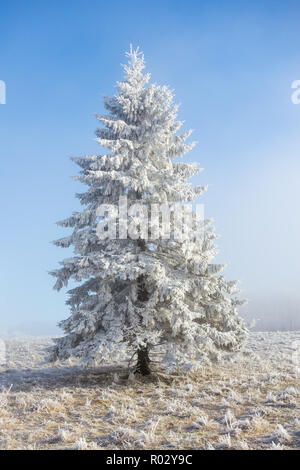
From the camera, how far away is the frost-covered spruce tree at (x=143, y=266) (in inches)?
438

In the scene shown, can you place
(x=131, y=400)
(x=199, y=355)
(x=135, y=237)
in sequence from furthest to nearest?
1. (x=135, y=237)
2. (x=199, y=355)
3. (x=131, y=400)

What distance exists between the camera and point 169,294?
11336 mm

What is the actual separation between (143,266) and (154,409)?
4.65m

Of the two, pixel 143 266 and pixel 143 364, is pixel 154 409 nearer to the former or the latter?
pixel 143 364

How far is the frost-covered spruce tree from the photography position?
36.5 feet

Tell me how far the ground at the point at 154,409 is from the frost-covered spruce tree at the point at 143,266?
44.8 inches

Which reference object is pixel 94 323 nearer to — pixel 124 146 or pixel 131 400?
pixel 131 400

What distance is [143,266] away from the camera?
11586 millimetres

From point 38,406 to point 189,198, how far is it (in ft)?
30.1

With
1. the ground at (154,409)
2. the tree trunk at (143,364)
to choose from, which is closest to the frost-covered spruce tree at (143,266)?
the tree trunk at (143,364)

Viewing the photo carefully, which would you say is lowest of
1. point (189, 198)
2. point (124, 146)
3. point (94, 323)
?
point (94, 323)

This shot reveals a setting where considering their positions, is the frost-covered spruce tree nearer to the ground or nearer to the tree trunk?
the tree trunk

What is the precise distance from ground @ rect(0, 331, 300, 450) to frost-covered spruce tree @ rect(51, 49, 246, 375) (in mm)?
1137
